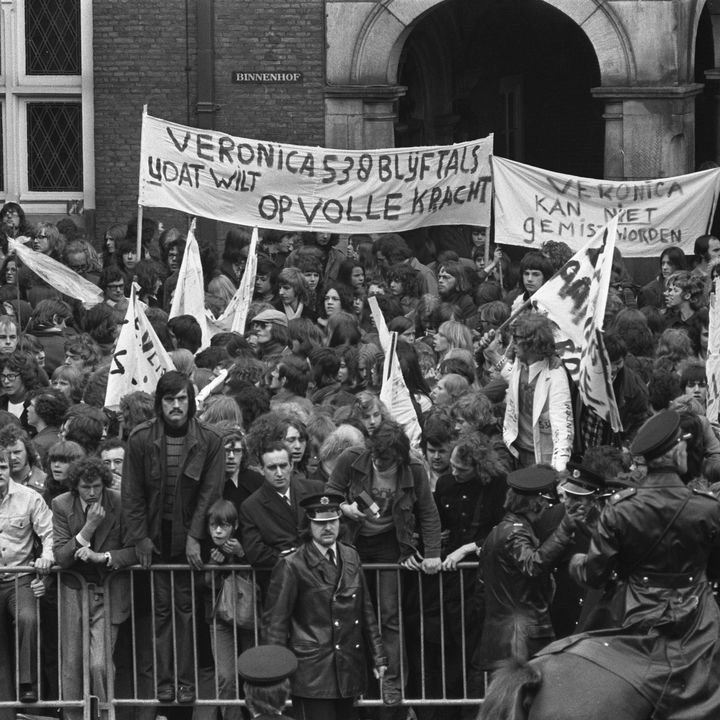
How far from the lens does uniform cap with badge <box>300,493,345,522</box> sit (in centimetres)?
1018

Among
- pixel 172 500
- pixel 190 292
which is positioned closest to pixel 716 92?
pixel 190 292

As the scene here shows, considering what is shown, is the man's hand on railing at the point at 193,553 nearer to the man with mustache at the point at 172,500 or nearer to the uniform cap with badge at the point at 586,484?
the man with mustache at the point at 172,500

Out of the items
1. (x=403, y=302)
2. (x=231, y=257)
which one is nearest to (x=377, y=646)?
(x=403, y=302)

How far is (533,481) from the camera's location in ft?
33.0

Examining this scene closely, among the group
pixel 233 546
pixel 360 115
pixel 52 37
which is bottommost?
pixel 233 546

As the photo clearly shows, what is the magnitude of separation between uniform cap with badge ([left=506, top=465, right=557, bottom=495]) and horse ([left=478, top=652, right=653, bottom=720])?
183 centimetres

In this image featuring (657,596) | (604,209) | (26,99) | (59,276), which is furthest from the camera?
(26,99)

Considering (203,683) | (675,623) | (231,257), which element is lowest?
(203,683)

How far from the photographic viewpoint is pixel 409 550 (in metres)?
10.9

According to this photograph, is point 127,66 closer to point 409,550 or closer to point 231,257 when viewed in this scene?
point 231,257

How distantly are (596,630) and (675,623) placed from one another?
0.36 metres

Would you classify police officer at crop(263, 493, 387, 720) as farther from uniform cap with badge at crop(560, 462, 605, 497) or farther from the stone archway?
the stone archway

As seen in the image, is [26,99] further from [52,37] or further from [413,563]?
[413,563]

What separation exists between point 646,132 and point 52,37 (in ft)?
22.3
